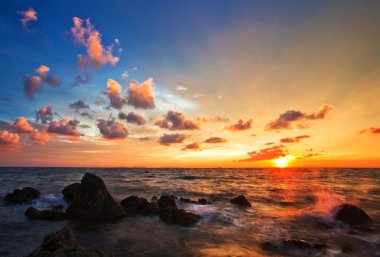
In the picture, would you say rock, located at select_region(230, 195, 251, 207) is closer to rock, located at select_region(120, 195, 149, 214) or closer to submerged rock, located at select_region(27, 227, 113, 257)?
rock, located at select_region(120, 195, 149, 214)

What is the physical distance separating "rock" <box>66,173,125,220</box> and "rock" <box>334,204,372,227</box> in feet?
48.1

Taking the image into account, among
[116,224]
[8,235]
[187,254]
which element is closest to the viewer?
[187,254]

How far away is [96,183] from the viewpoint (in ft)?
57.1

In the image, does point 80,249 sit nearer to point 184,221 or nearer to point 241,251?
point 241,251

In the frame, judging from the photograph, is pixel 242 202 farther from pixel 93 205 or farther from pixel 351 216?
pixel 93 205

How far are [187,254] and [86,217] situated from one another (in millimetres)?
8496

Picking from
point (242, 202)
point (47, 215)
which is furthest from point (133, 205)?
point (242, 202)

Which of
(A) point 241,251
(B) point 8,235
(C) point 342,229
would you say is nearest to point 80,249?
(A) point 241,251

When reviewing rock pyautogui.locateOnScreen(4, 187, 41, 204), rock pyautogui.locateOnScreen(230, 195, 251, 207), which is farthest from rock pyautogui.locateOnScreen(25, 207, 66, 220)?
rock pyautogui.locateOnScreen(230, 195, 251, 207)

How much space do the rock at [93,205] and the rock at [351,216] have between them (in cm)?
1466

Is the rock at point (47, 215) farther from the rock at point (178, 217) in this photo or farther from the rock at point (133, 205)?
the rock at point (178, 217)

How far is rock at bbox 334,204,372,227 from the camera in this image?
55.9 feet

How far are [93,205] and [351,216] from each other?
17014mm

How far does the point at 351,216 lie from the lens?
17547 mm
